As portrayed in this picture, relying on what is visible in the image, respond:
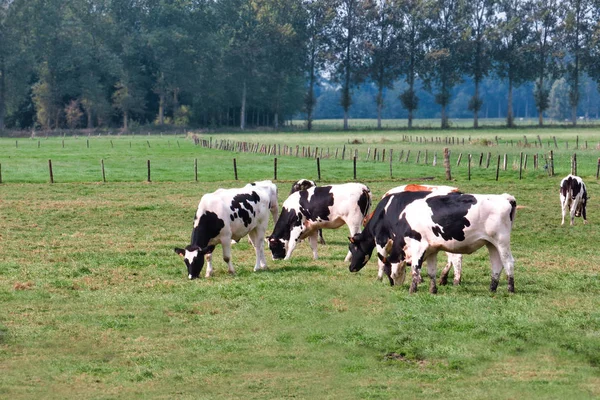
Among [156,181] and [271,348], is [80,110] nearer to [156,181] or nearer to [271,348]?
[156,181]

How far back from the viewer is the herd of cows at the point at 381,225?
55.8 ft

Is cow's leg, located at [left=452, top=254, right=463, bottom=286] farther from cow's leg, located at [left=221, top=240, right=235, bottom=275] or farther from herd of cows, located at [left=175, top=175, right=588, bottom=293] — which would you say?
cow's leg, located at [left=221, top=240, right=235, bottom=275]

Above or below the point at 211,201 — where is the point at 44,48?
above

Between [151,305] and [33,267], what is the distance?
16.1ft

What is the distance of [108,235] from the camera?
87.0ft

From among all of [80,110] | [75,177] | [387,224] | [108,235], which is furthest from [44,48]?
[387,224]

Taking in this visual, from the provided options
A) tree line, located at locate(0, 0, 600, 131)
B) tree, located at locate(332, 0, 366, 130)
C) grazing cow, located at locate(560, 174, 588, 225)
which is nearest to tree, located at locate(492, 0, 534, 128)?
tree line, located at locate(0, 0, 600, 131)

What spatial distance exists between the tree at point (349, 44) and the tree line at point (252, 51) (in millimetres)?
197

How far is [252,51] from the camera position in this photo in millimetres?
132000

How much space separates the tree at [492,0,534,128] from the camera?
12988 cm

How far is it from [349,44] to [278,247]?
116469 millimetres

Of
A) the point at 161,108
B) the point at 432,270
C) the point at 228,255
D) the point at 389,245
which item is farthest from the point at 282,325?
the point at 161,108

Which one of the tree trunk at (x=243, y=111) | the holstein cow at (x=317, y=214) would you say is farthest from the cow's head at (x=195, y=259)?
the tree trunk at (x=243, y=111)

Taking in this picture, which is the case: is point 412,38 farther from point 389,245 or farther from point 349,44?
point 389,245
